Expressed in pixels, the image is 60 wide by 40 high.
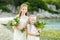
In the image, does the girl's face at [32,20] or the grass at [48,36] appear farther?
the grass at [48,36]

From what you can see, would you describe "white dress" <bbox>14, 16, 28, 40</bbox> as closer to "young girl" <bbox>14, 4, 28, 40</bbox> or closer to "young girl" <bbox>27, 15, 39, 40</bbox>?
"young girl" <bbox>14, 4, 28, 40</bbox>

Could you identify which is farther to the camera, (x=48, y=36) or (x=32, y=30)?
(x=48, y=36)

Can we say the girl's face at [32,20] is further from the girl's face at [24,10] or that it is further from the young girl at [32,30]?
the girl's face at [24,10]

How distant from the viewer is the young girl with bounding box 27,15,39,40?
428 centimetres

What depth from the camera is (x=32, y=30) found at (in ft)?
14.2

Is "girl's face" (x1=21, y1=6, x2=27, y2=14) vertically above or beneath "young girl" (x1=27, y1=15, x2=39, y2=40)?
above

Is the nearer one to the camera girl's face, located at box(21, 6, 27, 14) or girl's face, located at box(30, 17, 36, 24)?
girl's face, located at box(30, 17, 36, 24)

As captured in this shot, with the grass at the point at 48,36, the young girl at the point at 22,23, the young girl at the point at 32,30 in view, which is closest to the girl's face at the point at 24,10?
the young girl at the point at 22,23

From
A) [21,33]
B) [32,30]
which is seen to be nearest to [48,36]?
[21,33]

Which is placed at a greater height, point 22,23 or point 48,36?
point 22,23

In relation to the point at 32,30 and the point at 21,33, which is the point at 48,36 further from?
the point at 32,30

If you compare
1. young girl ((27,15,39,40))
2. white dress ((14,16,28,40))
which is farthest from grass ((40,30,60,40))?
young girl ((27,15,39,40))

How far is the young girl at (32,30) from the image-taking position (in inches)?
169

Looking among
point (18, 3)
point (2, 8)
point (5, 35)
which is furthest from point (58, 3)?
point (5, 35)
